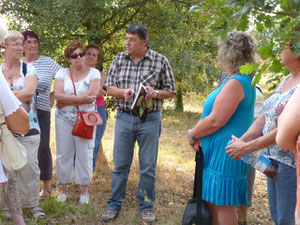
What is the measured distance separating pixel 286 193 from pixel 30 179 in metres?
2.92

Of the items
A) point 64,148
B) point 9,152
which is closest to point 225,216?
point 9,152

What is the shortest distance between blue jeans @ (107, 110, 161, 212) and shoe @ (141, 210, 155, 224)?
5 centimetres

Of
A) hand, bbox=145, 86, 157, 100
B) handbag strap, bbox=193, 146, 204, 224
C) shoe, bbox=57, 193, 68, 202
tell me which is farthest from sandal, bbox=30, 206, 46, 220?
handbag strap, bbox=193, 146, 204, 224

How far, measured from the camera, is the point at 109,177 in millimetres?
5836

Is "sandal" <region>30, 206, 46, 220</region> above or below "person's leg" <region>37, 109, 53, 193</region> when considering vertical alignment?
below

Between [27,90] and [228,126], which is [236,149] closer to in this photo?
[228,126]

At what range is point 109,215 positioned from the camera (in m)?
4.29

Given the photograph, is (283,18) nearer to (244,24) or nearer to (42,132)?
(244,24)

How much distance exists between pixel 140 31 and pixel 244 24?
8.96 feet

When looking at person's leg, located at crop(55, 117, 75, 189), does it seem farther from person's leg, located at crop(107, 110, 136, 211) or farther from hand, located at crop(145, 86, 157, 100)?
hand, located at crop(145, 86, 157, 100)

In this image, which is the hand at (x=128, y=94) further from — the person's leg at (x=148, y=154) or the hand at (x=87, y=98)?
the hand at (x=87, y=98)

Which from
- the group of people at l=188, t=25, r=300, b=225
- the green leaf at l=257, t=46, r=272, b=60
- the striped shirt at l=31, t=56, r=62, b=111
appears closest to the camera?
the green leaf at l=257, t=46, r=272, b=60

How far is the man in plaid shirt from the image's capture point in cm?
418

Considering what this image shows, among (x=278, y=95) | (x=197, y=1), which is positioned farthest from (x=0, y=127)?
(x=197, y=1)
